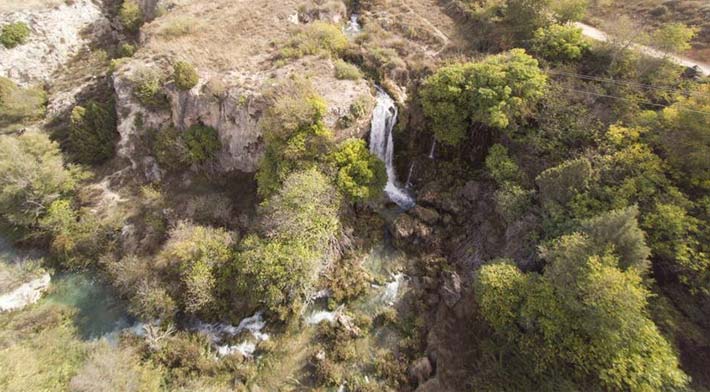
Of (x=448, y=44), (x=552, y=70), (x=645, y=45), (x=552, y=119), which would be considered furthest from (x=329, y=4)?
(x=645, y=45)

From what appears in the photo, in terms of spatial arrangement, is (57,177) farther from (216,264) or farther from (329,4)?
(329,4)

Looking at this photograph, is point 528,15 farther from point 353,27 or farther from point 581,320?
point 581,320

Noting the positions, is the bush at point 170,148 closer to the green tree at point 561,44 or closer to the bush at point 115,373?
the bush at point 115,373

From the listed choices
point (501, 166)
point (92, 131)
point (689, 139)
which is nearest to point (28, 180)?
point (92, 131)

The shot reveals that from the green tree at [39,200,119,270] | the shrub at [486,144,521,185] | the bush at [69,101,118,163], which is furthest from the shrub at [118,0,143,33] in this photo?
the shrub at [486,144,521,185]

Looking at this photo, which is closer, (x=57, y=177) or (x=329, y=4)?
(x=57, y=177)

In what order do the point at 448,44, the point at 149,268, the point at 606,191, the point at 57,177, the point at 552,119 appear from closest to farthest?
1. the point at 606,191
2. the point at 149,268
3. the point at 552,119
4. the point at 57,177
5. the point at 448,44
